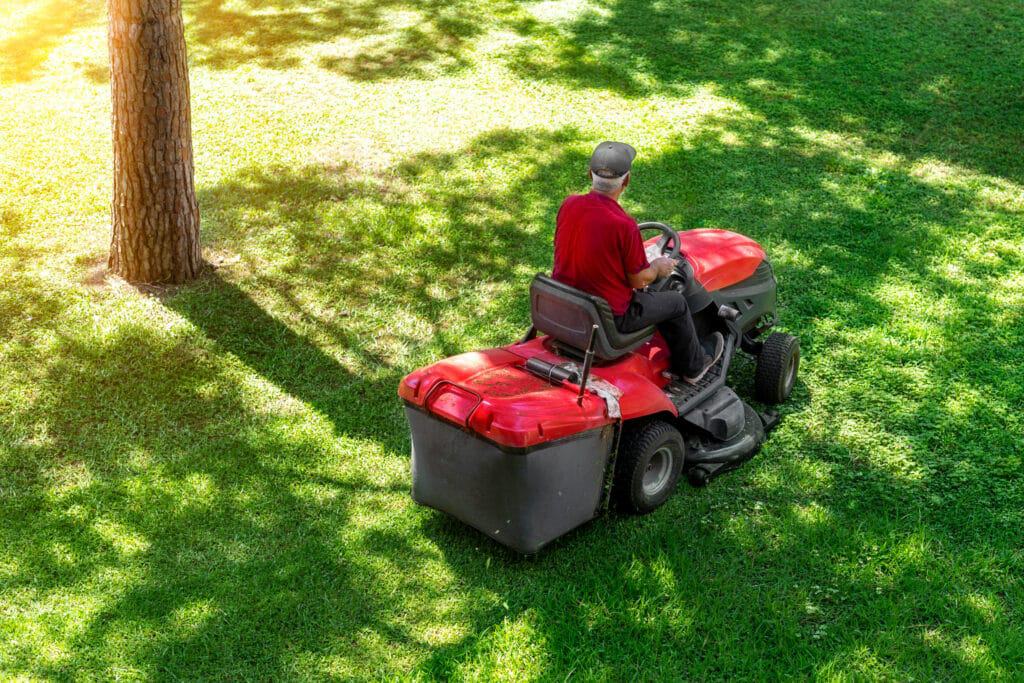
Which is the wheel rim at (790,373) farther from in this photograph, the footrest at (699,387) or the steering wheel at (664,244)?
the steering wheel at (664,244)

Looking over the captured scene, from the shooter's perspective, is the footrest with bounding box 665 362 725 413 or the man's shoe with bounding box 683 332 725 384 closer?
the footrest with bounding box 665 362 725 413

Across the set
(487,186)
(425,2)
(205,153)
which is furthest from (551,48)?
(205,153)

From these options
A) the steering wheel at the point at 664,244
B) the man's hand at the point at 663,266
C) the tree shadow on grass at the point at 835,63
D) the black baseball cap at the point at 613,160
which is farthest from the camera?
the tree shadow on grass at the point at 835,63

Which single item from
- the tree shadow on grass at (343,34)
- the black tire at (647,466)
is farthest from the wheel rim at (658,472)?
the tree shadow on grass at (343,34)

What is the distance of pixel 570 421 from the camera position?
4.86 m

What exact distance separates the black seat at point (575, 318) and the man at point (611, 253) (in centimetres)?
10

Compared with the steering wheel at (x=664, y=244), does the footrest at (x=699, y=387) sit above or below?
below

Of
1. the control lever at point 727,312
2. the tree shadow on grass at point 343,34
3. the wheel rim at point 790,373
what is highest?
the control lever at point 727,312

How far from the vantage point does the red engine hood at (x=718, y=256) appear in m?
6.25

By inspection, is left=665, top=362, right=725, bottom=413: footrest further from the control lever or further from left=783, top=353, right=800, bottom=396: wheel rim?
left=783, top=353, right=800, bottom=396: wheel rim

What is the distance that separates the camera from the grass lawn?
4758mm

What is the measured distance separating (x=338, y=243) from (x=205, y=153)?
2.34m

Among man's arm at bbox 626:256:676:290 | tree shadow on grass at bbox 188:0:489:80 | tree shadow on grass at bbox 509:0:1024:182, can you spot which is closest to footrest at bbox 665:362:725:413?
man's arm at bbox 626:256:676:290

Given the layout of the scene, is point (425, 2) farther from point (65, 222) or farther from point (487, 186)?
point (65, 222)
